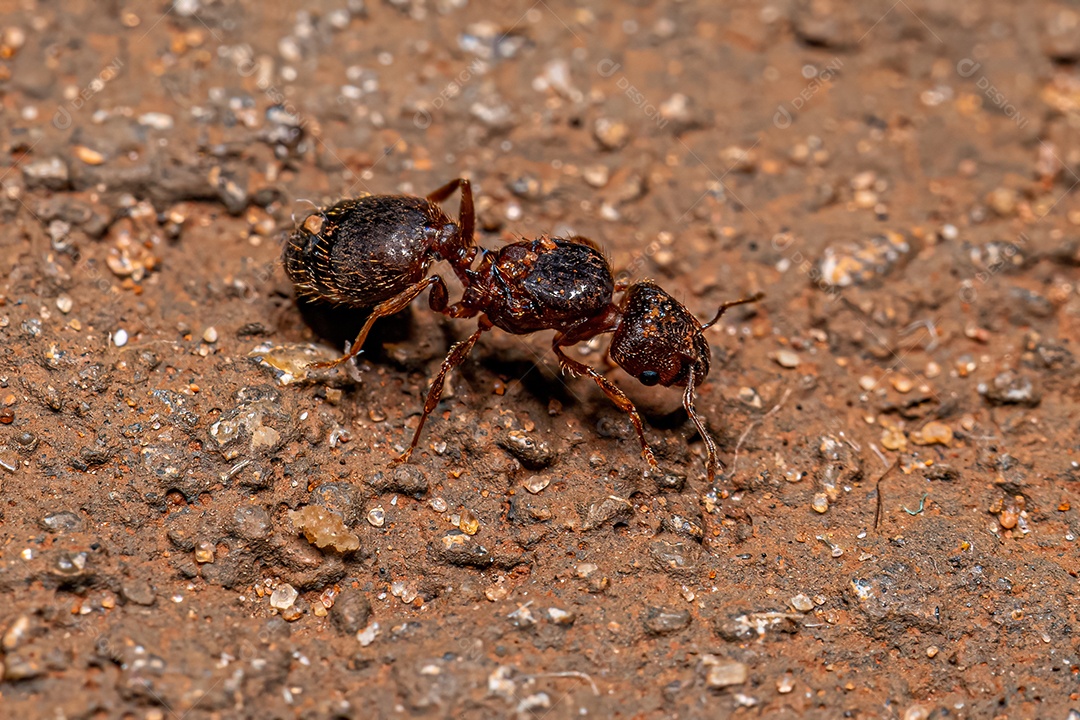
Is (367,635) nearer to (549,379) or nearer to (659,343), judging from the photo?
(549,379)

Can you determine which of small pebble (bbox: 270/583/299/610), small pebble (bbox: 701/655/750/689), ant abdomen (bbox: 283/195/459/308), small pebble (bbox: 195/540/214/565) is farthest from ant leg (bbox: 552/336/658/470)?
small pebble (bbox: 195/540/214/565)

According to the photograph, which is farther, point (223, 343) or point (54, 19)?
point (54, 19)

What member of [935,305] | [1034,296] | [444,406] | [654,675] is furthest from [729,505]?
[1034,296]

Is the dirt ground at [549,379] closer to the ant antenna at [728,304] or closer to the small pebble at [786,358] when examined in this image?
the small pebble at [786,358]

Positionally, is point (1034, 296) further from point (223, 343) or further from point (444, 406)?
point (223, 343)

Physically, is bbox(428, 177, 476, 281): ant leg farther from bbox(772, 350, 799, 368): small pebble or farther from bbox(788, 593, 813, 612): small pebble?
bbox(788, 593, 813, 612): small pebble
